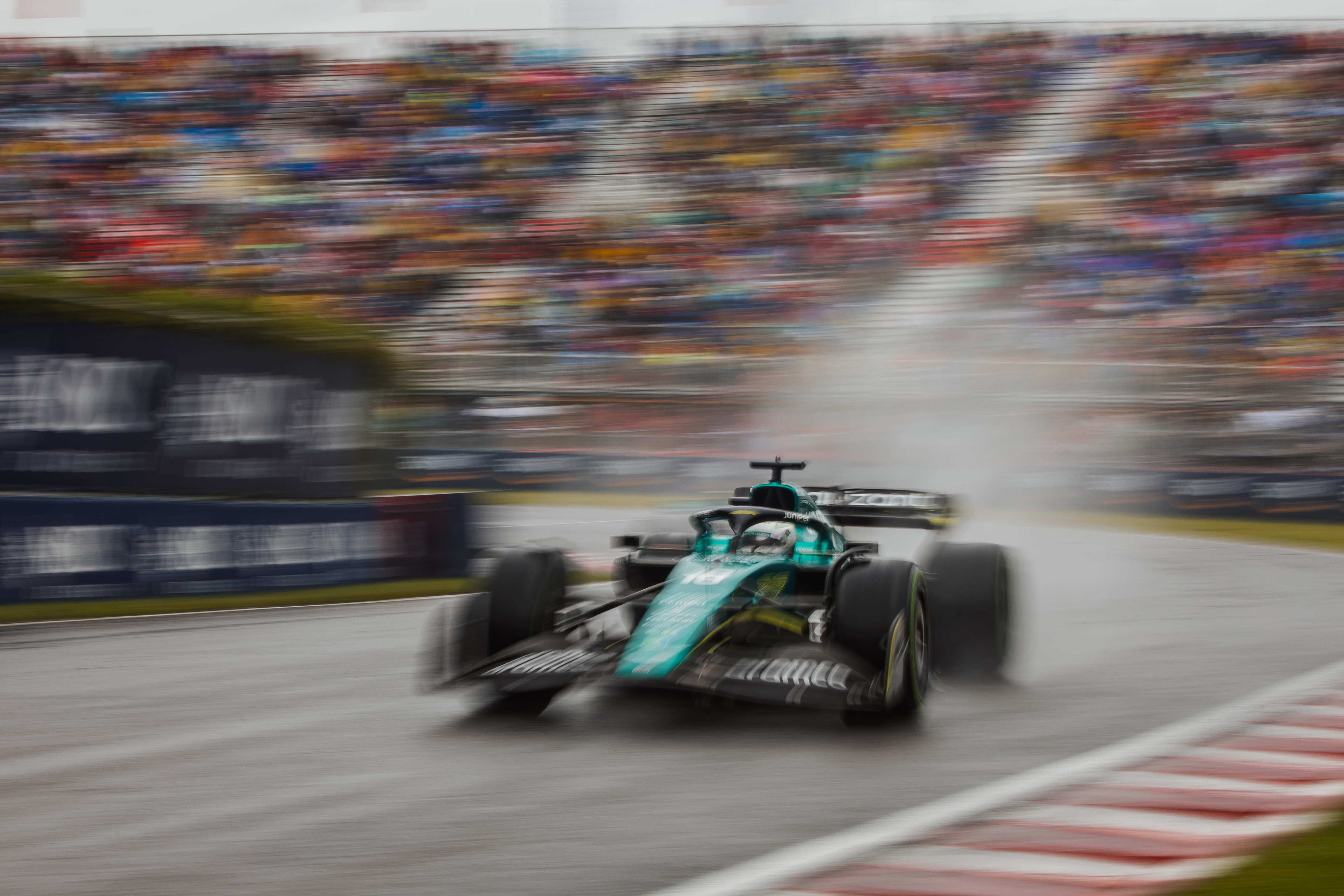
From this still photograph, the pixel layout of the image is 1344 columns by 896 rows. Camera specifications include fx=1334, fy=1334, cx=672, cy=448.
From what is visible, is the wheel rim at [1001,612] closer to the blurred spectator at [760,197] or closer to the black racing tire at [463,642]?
the black racing tire at [463,642]

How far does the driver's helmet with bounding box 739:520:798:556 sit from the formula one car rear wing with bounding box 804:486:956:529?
2.71ft

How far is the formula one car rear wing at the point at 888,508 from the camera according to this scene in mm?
7176

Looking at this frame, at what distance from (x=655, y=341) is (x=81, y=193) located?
9.30 meters

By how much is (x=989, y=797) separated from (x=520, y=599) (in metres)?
2.45

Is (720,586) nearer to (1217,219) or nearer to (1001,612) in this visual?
(1001,612)

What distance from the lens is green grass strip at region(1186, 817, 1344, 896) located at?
Answer: 3311mm

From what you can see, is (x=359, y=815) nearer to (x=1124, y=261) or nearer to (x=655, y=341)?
(x=655, y=341)

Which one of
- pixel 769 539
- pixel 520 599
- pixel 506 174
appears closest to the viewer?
pixel 520 599

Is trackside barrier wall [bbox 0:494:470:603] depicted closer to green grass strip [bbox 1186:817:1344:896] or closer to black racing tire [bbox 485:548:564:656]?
black racing tire [bbox 485:548:564:656]

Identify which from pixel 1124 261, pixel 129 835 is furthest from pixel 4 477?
pixel 1124 261

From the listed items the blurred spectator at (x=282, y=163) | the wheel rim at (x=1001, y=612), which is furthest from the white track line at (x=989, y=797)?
the blurred spectator at (x=282, y=163)

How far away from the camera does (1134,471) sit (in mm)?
18859

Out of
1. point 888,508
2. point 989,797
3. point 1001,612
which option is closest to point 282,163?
point 888,508

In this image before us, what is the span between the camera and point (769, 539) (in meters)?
6.21
